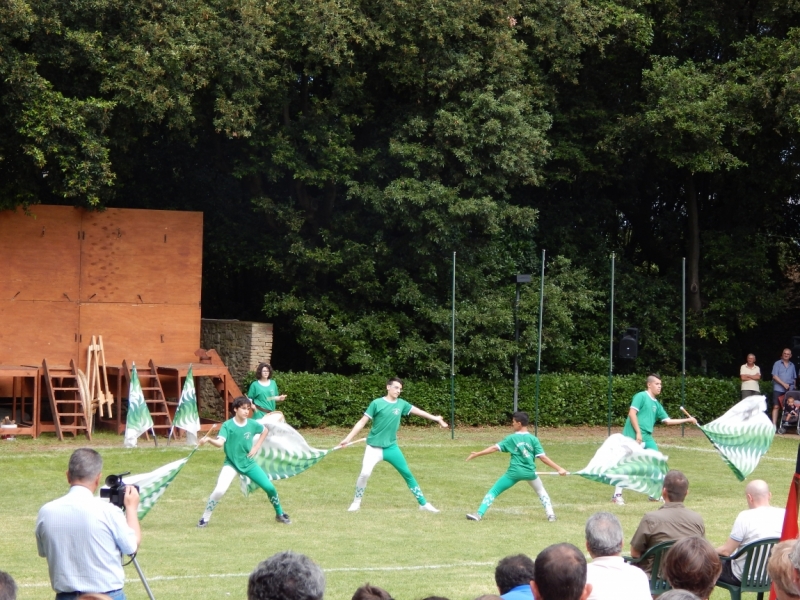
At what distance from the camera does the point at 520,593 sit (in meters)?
6.15

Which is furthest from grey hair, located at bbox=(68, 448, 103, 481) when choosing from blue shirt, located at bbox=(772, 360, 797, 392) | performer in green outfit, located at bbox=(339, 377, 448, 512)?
blue shirt, located at bbox=(772, 360, 797, 392)

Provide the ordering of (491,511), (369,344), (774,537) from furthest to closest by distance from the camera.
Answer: (369,344) → (491,511) → (774,537)

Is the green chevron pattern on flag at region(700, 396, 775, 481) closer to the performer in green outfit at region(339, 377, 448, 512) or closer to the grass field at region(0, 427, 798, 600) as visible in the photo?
the grass field at region(0, 427, 798, 600)

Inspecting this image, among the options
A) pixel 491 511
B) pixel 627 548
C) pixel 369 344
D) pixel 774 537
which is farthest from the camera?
pixel 369 344

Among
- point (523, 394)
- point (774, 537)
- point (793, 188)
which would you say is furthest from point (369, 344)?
point (774, 537)

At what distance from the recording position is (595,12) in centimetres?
3075

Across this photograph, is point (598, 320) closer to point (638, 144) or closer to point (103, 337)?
point (638, 144)

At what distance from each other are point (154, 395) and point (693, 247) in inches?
681

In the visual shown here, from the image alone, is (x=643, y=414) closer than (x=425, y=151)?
Yes

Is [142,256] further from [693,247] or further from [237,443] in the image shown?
[693,247]

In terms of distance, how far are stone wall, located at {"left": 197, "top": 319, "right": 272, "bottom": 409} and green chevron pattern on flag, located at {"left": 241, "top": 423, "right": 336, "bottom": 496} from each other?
13.5 metres

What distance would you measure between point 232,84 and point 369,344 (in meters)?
7.83

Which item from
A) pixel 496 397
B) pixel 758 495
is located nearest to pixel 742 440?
pixel 758 495

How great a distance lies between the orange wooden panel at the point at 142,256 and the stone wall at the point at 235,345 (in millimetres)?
1704
